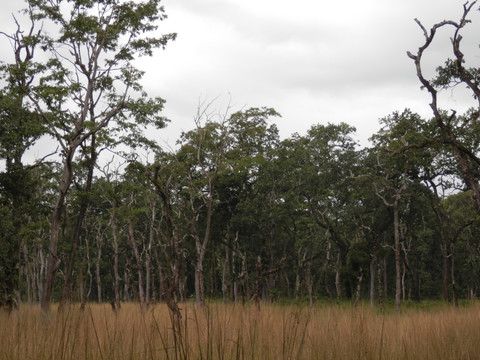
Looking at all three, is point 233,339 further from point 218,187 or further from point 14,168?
point 218,187

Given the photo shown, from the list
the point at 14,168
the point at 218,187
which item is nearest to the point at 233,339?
the point at 14,168

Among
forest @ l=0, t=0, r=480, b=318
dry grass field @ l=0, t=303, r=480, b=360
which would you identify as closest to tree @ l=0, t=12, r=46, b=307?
forest @ l=0, t=0, r=480, b=318

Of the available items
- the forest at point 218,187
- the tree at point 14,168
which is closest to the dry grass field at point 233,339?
the forest at point 218,187

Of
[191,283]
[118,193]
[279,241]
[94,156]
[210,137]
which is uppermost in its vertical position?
[210,137]

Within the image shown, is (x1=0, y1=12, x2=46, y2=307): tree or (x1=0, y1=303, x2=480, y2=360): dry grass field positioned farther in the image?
(x1=0, y1=12, x2=46, y2=307): tree

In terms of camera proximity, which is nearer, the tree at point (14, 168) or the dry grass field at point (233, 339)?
the dry grass field at point (233, 339)

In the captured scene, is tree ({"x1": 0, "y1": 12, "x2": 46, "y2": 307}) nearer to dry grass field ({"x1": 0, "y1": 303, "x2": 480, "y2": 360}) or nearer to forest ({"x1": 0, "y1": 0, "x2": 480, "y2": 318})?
forest ({"x1": 0, "y1": 0, "x2": 480, "y2": 318})

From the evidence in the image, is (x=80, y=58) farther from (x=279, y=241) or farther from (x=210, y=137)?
(x=279, y=241)

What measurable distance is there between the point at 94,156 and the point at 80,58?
146 inches

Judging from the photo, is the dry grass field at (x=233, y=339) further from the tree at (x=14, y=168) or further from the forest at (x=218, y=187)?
the tree at (x=14, y=168)

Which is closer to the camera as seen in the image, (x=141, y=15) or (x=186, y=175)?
(x=141, y=15)

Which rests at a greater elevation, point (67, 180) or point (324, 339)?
point (67, 180)

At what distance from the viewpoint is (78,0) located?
1645 cm

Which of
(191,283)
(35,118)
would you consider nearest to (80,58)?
(35,118)
